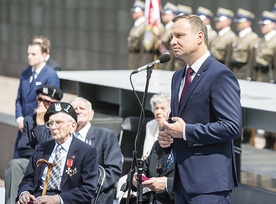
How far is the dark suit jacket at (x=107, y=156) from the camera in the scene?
7.09 metres

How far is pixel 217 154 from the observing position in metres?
4.98

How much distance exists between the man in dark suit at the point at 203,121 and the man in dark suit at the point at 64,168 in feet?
4.94

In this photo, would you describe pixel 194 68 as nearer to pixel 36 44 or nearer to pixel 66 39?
pixel 36 44

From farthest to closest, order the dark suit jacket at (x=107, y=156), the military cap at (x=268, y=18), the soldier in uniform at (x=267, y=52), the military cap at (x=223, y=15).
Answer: the military cap at (x=223, y=15) → the military cap at (x=268, y=18) → the soldier in uniform at (x=267, y=52) → the dark suit jacket at (x=107, y=156)

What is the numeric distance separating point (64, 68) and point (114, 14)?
2.72 metres

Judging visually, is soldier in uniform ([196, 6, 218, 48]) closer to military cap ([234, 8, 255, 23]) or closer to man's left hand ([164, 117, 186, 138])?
military cap ([234, 8, 255, 23])

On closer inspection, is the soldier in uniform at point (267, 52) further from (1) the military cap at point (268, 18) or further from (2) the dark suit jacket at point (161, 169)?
(2) the dark suit jacket at point (161, 169)

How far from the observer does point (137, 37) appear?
1670 cm

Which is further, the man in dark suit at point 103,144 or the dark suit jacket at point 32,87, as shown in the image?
the dark suit jacket at point 32,87

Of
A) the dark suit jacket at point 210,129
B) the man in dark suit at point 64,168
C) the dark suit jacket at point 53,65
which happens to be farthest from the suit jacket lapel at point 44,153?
the dark suit jacket at point 53,65

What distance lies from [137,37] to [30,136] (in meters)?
9.05

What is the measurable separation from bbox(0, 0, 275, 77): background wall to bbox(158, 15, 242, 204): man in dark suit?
10444 millimetres

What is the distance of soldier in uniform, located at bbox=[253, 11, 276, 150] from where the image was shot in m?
13.7

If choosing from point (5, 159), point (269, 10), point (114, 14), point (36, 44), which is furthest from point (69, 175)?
point (114, 14)
